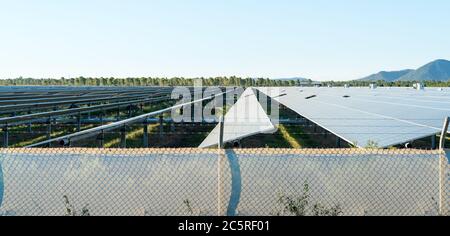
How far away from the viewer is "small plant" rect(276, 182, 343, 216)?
6242mm

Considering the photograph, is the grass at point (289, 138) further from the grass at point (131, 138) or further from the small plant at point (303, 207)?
the small plant at point (303, 207)

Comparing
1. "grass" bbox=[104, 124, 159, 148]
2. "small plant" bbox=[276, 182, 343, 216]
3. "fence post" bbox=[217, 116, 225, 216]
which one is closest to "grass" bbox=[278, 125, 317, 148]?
"grass" bbox=[104, 124, 159, 148]

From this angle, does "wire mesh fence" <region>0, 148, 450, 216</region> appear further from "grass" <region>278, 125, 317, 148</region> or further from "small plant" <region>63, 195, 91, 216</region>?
"grass" <region>278, 125, 317, 148</region>

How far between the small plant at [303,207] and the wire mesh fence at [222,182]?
1cm

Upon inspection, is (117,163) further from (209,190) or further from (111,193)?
(209,190)

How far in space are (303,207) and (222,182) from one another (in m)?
1.20

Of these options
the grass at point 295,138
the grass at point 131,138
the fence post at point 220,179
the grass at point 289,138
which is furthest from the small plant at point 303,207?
the grass at point 131,138

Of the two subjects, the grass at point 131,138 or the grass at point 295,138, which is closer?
the grass at point 131,138

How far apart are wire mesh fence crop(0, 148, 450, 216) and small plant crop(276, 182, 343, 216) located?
0.05ft

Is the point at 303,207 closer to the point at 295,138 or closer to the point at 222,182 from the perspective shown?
the point at 222,182

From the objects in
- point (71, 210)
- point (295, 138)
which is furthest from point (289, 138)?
point (71, 210)

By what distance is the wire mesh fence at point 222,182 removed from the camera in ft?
20.5
